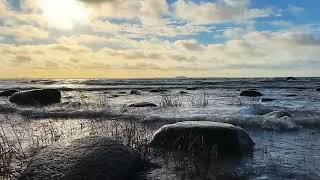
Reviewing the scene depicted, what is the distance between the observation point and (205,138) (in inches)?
407

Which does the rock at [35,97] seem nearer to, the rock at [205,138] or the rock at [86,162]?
the rock at [205,138]

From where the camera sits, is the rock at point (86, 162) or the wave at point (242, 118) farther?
the wave at point (242, 118)

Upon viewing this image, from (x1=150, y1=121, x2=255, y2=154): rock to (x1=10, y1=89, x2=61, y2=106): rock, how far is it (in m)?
17.2

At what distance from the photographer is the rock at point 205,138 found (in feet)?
33.6

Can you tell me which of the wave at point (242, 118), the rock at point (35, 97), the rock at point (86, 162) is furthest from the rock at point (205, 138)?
the rock at point (35, 97)

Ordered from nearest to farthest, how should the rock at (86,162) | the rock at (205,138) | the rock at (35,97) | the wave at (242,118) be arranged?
1. the rock at (86,162)
2. the rock at (205,138)
3. the wave at (242,118)
4. the rock at (35,97)

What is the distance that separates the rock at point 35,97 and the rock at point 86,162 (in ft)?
61.5

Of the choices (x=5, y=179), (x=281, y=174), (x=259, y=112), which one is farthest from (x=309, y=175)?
(x=259, y=112)

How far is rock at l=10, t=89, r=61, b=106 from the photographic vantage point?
26969 millimetres

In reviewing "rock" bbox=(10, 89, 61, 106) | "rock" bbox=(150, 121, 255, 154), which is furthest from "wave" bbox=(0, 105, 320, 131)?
"rock" bbox=(10, 89, 61, 106)

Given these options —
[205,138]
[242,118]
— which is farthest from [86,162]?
[242,118]

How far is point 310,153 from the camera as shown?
10180 mm

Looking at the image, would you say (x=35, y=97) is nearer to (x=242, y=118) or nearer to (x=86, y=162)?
(x=242, y=118)

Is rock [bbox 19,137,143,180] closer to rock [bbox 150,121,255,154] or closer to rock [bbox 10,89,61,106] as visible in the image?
rock [bbox 150,121,255,154]
